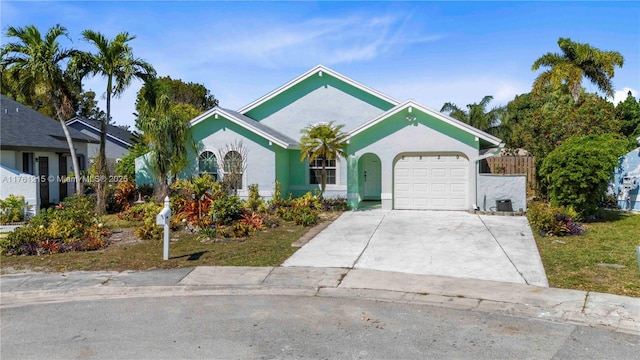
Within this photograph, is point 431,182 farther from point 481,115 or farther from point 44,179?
point 481,115

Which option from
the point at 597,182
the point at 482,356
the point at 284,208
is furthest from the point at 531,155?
the point at 482,356

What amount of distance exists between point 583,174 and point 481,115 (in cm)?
2274

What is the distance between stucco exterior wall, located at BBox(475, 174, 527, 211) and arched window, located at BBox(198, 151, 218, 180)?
33.6 feet

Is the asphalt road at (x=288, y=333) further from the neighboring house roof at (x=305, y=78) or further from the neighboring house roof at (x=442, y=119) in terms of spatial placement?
the neighboring house roof at (x=305, y=78)

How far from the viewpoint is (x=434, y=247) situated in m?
11.0

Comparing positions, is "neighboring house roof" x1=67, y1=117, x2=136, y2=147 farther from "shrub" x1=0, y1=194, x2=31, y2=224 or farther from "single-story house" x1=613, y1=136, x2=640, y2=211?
"single-story house" x1=613, y1=136, x2=640, y2=211

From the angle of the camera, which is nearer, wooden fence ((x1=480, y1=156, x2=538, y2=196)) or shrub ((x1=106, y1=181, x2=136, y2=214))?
shrub ((x1=106, y1=181, x2=136, y2=214))

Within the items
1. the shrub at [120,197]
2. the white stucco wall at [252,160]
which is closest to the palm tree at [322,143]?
the white stucco wall at [252,160]

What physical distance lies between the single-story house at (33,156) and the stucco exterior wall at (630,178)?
2132 cm

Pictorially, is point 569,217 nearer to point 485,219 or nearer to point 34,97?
point 485,219

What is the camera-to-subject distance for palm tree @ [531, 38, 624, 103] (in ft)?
87.4

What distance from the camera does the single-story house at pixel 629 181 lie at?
1645 cm

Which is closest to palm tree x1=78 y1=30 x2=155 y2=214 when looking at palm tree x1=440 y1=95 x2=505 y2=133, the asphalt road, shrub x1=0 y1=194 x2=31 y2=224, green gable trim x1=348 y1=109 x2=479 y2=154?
shrub x1=0 y1=194 x2=31 y2=224

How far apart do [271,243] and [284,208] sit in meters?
4.78
